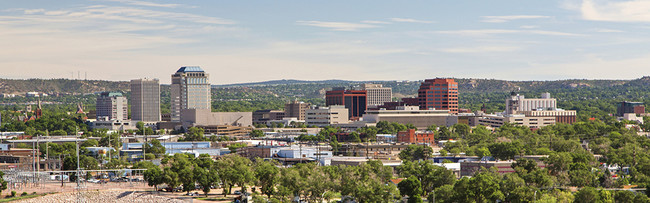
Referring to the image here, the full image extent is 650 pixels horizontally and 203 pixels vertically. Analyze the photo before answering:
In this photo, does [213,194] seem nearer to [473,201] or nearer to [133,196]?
[133,196]

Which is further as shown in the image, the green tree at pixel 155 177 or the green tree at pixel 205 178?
the green tree at pixel 155 177

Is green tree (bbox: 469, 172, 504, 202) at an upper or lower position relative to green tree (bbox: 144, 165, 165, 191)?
upper

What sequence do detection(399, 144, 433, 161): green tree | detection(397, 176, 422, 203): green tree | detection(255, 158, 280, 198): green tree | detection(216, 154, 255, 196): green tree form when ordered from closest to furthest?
1. detection(397, 176, 422, 203): green tree
2. detection(255, 158, 280, 198): green tree
3. detection(216, 154, 255, 196): green tree
4. detection(399, 144, 433, 161): green tree

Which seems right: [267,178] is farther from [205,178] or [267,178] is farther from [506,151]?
[506,151]

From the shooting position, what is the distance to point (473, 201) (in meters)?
93.1

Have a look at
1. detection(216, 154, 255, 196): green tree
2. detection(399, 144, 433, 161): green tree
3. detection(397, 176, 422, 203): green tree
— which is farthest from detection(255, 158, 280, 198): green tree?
detection(399, 144, 433, 161): green tree

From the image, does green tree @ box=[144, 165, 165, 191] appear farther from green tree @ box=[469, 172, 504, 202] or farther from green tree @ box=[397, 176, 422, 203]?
green tree @ box=[469, 172, 504, 202]

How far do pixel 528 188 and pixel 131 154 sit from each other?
113 meters

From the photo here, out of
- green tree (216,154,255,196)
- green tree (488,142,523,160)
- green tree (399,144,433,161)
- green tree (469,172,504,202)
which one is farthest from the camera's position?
green tree (399,144,433,161)

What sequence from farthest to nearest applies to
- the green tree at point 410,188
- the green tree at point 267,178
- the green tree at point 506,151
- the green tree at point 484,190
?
the green tree at point 506,151 → the green tree at point 267,178 → the green tree at point 410,188 → the green tree at point 484,190

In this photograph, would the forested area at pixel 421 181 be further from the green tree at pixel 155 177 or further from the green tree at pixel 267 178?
the green tree at pixel 155 177

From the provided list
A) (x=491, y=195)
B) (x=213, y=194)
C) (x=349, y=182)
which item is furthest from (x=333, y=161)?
(x=491, y=195)

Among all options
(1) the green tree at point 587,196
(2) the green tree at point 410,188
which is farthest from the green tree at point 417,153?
(1) the green tree at point 587,196

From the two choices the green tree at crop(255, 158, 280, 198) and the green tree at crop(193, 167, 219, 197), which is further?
the green tree at crop(193, 167, 219, 197)
